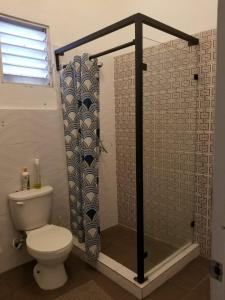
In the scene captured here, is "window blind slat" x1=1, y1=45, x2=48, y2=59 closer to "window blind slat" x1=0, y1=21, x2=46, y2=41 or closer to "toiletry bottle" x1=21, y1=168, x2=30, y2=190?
"window blind slat" x1=0, y1=21, x2=46, y2=41

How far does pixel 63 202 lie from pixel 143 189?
3.44 feet

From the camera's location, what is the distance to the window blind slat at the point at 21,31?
2104 mm

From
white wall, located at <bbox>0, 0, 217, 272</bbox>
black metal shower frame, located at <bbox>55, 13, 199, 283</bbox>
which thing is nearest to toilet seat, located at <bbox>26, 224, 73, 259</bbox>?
white wall, located at <bbox>0, 0, 217, 272</bbox>

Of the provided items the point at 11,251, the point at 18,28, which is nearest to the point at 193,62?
the point at 18,28

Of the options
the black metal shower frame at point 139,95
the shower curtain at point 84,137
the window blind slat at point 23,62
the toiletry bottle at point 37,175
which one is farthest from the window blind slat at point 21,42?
the toiletry bottle at point 37,175

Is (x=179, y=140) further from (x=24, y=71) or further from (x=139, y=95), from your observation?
(x=24, y=71)

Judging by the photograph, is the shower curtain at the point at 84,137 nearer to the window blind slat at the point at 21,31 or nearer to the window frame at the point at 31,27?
the window frame at the point at 31,27

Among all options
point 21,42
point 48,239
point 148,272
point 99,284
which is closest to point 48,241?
point 48,239

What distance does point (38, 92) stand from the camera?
2.29 m

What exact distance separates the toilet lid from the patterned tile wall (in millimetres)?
675

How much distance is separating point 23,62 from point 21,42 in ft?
0.57

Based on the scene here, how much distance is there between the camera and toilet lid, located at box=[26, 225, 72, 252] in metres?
1.86

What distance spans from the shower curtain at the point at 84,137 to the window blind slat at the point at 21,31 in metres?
0.39

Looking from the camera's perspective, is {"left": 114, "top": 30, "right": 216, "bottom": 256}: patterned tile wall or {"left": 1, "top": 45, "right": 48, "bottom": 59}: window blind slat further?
{"left": 1, "top": 45, "right": 48, "bottom": 59}: window blind slat
